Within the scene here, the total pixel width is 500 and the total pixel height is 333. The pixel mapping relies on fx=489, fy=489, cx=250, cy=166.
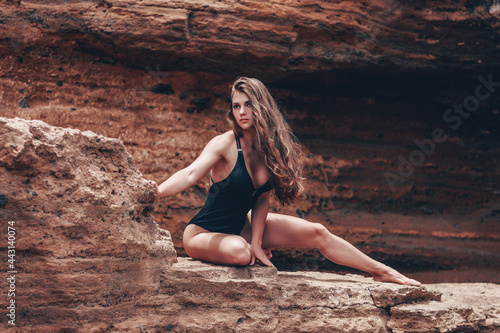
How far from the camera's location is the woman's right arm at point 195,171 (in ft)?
8.54

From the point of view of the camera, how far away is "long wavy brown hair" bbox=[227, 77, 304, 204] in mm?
2828

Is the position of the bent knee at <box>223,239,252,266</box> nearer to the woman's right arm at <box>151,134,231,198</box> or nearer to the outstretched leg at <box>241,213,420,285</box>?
the outstretched leg at <box>241,213,420,285</box>

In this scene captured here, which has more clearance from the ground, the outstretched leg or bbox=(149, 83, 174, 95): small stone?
bbox=(149, 83, 174, 95): small stone

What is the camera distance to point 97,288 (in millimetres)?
2355

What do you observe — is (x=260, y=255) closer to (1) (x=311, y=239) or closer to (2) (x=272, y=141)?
(1) (x=311, y=239)

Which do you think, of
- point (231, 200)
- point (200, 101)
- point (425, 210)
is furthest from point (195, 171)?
point (425, 210)

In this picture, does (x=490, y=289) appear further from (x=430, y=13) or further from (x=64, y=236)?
(x=64, y=236)

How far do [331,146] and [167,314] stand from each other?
3.31 metres

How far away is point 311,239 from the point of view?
3.00 m

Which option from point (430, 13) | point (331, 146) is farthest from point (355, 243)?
point (430, 13)

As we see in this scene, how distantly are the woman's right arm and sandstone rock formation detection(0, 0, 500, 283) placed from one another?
1805 millimetres

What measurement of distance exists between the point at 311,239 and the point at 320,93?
265 cm
